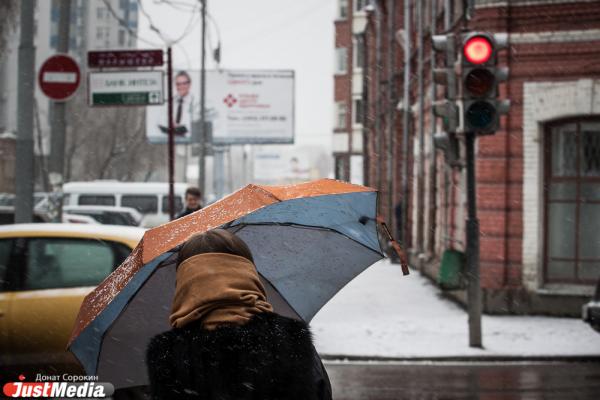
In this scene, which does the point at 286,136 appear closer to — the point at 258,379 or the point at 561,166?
the point at 561,166

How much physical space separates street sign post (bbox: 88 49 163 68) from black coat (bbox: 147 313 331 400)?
9987 millimetres

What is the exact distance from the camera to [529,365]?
9.92m

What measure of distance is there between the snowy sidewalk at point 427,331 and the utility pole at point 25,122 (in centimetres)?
433

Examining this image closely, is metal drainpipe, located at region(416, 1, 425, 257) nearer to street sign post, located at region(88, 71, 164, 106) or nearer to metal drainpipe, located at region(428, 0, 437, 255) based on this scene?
metal drainpipe, located at region(428, 0, 437, 255)

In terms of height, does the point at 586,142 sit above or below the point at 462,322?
above

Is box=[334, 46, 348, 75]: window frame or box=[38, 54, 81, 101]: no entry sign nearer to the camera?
box=[38, 54, 81, 101]: no entry sign

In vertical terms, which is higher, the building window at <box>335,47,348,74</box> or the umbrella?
the building window at <box>335,47,348,74</box>

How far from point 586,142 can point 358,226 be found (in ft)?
34.2

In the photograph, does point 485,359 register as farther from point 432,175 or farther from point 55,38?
point 55,38

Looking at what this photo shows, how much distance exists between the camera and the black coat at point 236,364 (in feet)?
7.85

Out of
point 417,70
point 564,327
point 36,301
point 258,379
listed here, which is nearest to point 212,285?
point 258,379

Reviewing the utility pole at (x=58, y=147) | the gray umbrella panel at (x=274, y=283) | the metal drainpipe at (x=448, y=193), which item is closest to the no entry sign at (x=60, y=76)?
the utility pole at (x=58, y=147)

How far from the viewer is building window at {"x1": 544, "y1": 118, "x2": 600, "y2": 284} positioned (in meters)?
13.5

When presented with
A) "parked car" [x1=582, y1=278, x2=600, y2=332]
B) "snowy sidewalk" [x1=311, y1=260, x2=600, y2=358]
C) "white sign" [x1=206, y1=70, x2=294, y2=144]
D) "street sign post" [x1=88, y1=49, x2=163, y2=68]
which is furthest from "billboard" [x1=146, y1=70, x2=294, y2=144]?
"parked car" [x1=582, y1=278, x2=600, y2=332]
